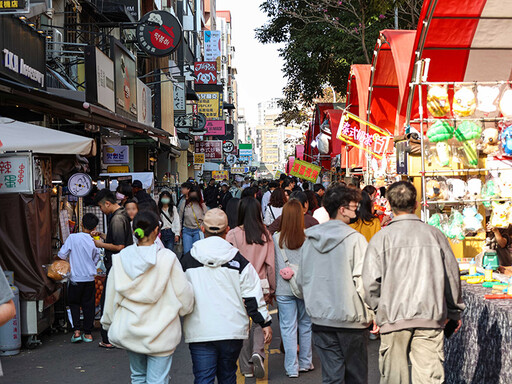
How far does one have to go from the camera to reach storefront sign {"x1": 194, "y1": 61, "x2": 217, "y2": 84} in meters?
45.8

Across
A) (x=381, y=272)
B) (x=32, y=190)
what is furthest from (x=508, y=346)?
(x=32, y=190)

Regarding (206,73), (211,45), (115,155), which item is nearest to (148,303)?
(115,155)

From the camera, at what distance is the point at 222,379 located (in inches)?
210

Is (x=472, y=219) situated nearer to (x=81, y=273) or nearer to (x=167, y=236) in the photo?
(x=81, y=273)

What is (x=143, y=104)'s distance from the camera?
23625 millimetres

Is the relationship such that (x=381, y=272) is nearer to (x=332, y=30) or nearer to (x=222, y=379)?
(x=222, y=379)

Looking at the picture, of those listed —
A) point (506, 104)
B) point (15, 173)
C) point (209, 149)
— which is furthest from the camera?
point (209, 149)

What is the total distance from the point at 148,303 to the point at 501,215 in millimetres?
4753

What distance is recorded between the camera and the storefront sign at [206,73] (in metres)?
45.8

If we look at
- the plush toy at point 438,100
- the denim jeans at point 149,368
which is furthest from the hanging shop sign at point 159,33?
the denim jeans at point 149,368

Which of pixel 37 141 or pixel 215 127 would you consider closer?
pixel 37 141

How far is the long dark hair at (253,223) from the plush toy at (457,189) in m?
A: 2.53

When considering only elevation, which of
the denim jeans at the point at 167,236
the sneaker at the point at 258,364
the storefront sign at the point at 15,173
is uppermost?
the storefront sign at the point at 15,173

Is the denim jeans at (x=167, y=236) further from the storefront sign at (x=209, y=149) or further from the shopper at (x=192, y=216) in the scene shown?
the storefront sign at (x=209, y=149)
